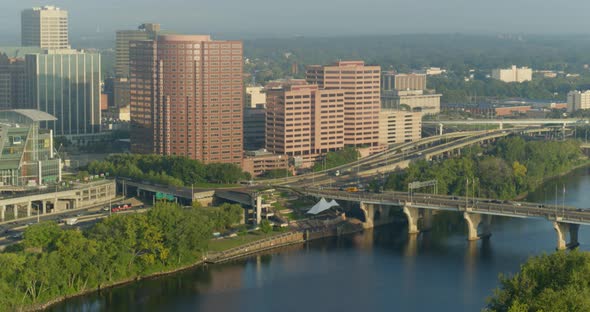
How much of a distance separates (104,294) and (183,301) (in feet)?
5.72

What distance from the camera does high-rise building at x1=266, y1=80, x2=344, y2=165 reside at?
145 ft

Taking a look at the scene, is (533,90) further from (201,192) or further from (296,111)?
(201,192)

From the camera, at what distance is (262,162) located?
42.6 metres

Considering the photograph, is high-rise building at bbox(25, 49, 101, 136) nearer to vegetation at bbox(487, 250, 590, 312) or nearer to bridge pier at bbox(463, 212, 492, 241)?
bridge pier at bbox(463, 212, 492, 241)

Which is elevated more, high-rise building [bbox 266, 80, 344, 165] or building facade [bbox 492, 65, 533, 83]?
building facade [bbox 492, 65, 533, 83]

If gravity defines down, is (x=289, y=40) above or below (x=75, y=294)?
above

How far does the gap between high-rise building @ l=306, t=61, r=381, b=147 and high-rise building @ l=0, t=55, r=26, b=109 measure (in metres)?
14.5

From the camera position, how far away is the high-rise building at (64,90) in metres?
53.1

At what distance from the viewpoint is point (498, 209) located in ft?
104

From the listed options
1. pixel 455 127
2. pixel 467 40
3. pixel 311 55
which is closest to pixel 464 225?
pixel 455 127

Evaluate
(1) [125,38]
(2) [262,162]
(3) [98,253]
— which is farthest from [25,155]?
(1) [125,38]

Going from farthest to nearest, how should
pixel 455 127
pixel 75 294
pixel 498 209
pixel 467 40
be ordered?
pixel 467 40 < pixel 455 127 < pixel 498 209 < pixel 75 294

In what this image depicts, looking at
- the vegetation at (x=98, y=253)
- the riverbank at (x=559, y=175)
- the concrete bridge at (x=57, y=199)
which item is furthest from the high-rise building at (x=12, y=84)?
the vegetation at (x=98, y=253)

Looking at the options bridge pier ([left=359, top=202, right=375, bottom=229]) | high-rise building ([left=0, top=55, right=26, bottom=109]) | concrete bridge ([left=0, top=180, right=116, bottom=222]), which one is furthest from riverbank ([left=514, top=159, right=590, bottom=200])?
high-rise building ([left=0, top=55, right=26, bottom=109])
